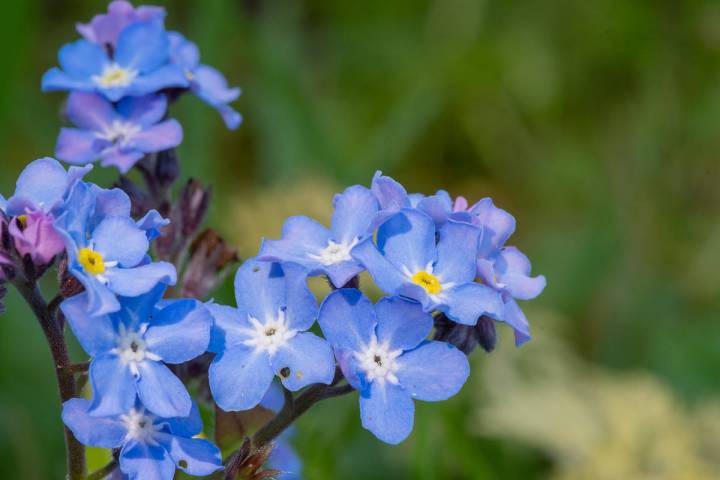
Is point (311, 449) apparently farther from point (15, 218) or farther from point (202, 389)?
point (15, 218)

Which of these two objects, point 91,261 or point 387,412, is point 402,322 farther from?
point 91,261

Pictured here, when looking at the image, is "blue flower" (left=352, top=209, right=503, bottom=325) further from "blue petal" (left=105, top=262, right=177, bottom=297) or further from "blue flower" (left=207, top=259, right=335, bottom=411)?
"blue petal" (left=105, top=262, right=177, bottom=297)

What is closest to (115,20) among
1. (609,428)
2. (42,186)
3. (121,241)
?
(42,186)

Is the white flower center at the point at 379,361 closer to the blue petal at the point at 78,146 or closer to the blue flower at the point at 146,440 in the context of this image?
the blue flower at the point at 146,440

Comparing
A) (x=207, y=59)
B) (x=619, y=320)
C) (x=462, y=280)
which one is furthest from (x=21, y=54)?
(x=462, y=280)

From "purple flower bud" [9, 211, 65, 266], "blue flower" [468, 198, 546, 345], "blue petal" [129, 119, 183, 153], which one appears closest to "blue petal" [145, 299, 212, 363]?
"purple flower bud" [9, 211, 65, 266]

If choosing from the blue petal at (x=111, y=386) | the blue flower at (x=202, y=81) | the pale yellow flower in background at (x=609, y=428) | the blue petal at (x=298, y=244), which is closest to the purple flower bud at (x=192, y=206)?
the blue flower at (x=202, y=81)
